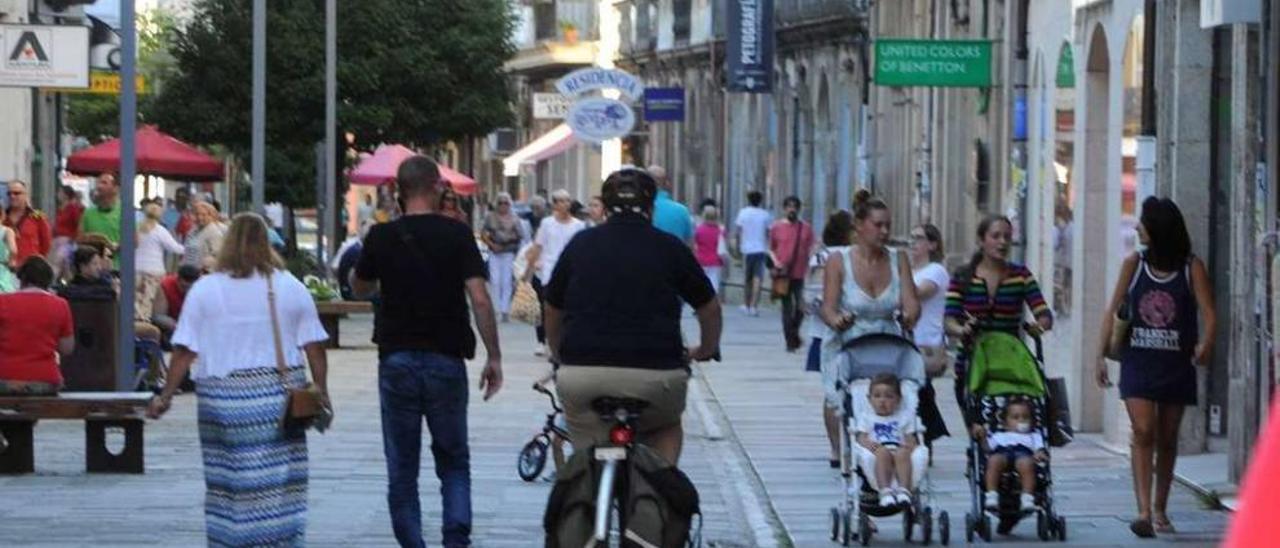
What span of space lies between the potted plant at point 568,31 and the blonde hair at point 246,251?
62.2 metres

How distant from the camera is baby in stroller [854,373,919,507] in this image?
12.1 meters

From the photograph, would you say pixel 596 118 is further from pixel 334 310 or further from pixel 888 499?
pixel 888 499

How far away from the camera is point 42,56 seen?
20.5m

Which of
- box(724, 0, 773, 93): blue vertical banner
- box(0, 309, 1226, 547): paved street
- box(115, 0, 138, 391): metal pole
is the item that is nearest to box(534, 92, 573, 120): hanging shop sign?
box(724, 0, 773, 93): blue vertical banner

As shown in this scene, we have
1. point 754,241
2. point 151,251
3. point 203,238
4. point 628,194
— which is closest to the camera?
point 628,194

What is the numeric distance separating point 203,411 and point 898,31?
2985cm

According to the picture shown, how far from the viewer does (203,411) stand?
390 inches

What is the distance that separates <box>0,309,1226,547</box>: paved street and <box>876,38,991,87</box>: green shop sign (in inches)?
122

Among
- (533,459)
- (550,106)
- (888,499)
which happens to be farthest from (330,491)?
→ (550,106)

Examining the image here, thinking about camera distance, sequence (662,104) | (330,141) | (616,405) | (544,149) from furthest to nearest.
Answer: (544,149) < (330,141) < (662,104) < (616,405)

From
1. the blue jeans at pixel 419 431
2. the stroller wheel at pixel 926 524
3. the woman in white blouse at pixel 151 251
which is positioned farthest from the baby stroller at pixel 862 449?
the woman in white blouse at pixel 151 251

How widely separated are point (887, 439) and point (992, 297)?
994 mm

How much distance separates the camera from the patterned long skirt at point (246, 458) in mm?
9797

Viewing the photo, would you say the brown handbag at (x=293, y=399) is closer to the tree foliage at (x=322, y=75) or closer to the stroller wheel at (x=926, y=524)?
the stroller wheel at (x=926, y=524)
